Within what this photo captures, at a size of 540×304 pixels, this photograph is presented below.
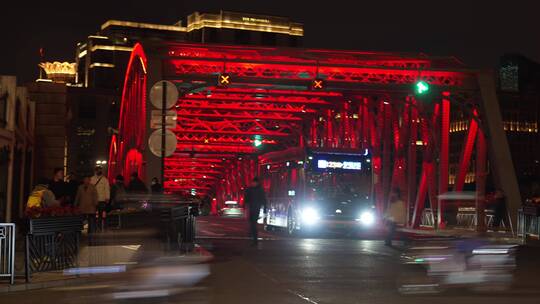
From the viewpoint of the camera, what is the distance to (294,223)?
104 feet

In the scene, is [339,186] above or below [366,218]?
above

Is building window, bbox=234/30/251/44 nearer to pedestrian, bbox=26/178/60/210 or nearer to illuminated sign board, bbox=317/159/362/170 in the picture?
illuminated sign board, bbox=317/159/362/170

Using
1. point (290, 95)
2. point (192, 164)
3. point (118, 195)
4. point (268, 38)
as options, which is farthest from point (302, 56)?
point (268, 38)

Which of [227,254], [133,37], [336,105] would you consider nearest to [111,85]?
[133,37]

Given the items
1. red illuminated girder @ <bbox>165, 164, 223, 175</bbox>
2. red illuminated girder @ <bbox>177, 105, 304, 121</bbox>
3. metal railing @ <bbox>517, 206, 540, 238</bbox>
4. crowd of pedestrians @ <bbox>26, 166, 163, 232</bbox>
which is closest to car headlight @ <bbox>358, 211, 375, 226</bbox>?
metal railing @ <bbox>517, 206, 540, 238</bbox>

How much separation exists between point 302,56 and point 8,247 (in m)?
29.3

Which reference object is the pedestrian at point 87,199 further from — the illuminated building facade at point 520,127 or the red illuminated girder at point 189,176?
the illuminated building facade at point 520,127

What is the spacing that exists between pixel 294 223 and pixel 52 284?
17609mm

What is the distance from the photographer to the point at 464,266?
12.2 metres

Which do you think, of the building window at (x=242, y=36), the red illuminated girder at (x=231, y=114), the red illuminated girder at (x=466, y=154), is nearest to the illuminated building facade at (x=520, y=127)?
the building window at (x=242, y=36)

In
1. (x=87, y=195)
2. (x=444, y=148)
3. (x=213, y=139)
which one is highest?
(x=213, y=139)

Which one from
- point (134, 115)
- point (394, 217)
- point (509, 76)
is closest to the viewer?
point (394, 217)

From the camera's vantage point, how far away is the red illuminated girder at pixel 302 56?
4138cm

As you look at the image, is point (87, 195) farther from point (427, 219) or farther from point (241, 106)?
point (241, 106)
